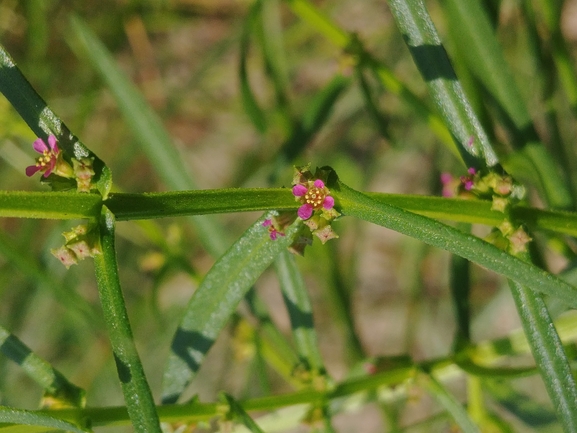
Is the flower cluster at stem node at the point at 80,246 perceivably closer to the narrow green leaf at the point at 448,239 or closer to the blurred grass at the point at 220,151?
the narrow green leaf at the point at 448,239

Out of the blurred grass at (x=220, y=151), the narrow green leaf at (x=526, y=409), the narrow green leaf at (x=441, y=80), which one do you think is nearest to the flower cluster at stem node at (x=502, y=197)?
the narrow green leaf at (x=441, y=80)

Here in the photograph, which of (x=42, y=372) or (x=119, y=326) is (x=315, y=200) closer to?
(x=119, y=326)

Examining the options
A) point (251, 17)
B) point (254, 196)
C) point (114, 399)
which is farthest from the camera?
point (114, 399)

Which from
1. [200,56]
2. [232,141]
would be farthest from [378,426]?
[200,56]

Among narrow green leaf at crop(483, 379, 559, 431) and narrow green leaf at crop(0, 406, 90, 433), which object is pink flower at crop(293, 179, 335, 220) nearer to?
narrow green leaf at crop(0, 406, 90, 433)

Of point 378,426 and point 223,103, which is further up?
point 223,103

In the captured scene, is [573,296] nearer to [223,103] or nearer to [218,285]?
[218,285]

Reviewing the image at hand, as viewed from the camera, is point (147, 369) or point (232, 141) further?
point (232, 141)
